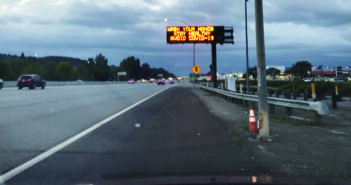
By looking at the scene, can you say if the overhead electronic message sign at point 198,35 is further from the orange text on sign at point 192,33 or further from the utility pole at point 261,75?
the utility pole at point 261,75

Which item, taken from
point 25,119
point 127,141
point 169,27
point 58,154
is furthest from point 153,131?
point 169,27

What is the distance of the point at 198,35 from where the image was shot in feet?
141

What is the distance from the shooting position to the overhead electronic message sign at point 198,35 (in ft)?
141

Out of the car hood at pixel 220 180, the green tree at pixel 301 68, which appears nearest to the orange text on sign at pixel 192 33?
the car hood at pixel 220 180

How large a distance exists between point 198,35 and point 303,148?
117 ft

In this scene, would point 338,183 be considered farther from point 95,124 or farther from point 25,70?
point 25,70

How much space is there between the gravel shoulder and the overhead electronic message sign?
100 ft

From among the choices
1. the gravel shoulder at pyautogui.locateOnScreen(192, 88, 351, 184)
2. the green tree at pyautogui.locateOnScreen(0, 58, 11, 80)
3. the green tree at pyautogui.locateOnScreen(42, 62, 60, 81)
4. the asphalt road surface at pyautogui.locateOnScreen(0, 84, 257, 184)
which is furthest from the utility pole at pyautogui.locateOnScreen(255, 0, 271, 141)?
the green tree at pyautogui.locateOnScreen(42, 62, 60, 81)

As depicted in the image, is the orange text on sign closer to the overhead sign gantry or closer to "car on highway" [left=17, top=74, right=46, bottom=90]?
the overhead sign gantry

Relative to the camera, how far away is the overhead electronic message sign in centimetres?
4291

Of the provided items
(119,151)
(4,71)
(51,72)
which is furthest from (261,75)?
(51,72)

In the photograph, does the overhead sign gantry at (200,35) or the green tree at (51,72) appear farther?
the green tree at (51,72)

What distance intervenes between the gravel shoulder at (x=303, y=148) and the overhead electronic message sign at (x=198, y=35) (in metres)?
30.6

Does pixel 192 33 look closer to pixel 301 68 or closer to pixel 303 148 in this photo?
pixel 303 148
